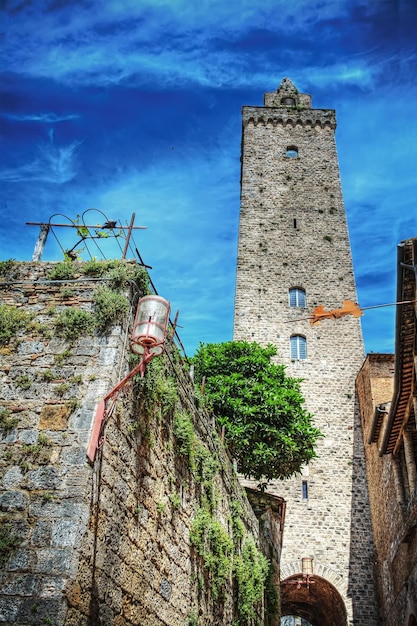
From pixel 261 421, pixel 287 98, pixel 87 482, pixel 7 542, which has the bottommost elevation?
pixel 7 542

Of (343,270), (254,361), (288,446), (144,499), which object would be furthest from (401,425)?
(343,270)

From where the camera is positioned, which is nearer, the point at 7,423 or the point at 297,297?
the point at 7,423

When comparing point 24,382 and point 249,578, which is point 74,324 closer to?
point 24,382

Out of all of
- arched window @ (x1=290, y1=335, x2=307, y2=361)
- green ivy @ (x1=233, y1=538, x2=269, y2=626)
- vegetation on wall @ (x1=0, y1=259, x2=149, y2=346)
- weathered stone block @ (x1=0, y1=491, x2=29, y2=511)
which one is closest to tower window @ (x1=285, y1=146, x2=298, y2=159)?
arched window @ (x1=290, y1=335, x2=307, y2=361)

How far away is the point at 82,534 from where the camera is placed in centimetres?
404

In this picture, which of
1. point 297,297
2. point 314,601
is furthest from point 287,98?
point 314,601

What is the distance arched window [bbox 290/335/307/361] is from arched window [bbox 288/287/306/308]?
68.8 inches

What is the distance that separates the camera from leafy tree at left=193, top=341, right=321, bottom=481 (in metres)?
15.2

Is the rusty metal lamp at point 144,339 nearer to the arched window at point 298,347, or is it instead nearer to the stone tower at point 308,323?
the stone tower at point 308,323

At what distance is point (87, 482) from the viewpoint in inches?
167

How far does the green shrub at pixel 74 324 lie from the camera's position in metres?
5.20

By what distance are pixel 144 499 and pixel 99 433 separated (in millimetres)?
1239

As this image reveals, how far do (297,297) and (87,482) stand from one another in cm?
2189

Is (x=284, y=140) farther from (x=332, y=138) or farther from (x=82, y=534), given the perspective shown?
(x=82, y=534)
